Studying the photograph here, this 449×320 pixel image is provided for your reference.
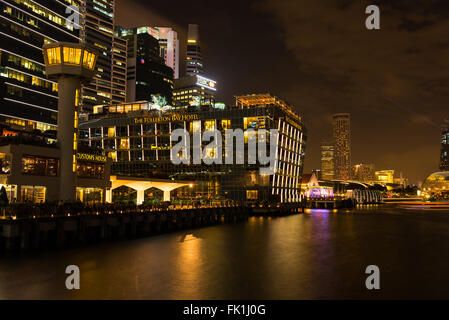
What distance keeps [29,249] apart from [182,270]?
1367 cm

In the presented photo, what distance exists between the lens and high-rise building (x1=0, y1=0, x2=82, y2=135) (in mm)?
113000

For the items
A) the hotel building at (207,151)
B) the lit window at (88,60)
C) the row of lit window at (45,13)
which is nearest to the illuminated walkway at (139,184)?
the hotel building at (207,151)

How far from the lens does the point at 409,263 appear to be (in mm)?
32156

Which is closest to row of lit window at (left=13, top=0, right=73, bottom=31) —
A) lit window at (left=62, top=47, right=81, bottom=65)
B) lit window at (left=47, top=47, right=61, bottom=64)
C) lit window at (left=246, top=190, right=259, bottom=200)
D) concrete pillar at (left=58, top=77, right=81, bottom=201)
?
lit window at (left=47, top=47, right=61, bottom=64)

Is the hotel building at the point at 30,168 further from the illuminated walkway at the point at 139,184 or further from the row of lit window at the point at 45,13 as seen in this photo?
the row of lit window at the point at 45,13

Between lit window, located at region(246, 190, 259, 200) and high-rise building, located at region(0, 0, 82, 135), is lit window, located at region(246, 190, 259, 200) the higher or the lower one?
the lower one

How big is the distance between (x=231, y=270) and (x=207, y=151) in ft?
250

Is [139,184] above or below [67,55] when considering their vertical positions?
below

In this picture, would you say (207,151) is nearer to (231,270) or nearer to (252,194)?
(252,194)

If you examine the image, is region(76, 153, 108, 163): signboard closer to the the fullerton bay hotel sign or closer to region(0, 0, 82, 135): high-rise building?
the the fullerton bay hotel sign

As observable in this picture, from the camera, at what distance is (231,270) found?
94.5 ft

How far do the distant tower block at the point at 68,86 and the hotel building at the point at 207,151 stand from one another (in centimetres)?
4690

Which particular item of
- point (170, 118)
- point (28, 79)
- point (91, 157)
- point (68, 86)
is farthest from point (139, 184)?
point (28, 79)

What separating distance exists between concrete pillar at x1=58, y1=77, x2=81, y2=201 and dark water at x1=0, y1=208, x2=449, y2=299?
1217cm
